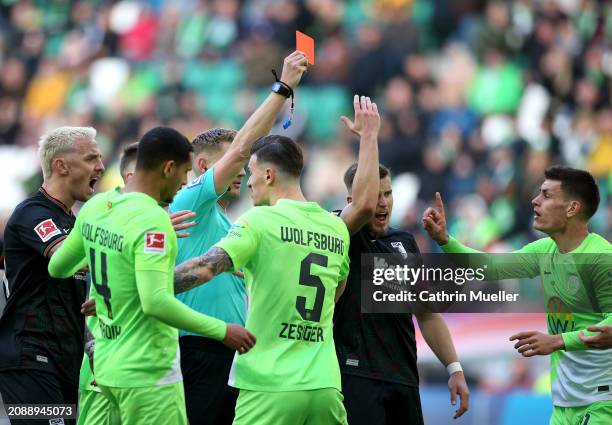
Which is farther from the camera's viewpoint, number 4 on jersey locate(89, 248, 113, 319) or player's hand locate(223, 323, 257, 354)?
number 4 on jersey locate(89, 248, 113, 319)

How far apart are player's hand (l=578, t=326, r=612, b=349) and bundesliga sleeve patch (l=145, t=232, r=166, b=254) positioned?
2.82m

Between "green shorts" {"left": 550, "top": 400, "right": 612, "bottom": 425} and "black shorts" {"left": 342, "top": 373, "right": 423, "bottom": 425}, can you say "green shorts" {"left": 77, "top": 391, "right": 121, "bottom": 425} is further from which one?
"green shorts" {"left": 550, "top": 400, "right": 612, "bottom": 425}

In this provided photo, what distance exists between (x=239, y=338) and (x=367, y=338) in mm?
1799

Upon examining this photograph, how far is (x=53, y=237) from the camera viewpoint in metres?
6.73

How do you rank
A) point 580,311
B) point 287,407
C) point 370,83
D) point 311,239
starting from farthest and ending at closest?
1. point 370,83
2. point 580,311
3. point 311,239
4. point 287,407

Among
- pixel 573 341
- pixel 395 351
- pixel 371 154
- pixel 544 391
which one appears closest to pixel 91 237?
pixel 371 154

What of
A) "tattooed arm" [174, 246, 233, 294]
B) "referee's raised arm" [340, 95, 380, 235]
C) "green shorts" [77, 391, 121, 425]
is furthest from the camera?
"green shorts" [77, 391, 121, 425]

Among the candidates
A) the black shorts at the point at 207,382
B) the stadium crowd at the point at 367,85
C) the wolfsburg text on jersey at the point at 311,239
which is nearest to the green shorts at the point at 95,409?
the black shorts at the point at 207,382

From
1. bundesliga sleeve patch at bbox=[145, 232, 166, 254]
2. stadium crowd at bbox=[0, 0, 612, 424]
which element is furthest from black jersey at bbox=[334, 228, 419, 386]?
stadium crowd at bbox=[0, 0, 612, 424]

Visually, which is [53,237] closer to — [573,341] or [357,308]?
[357,308]

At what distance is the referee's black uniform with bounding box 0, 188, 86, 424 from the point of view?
679 cm

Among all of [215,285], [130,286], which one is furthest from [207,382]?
[130,286]

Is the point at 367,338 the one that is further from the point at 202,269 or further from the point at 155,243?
the point at 155,243

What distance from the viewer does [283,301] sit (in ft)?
19.4
